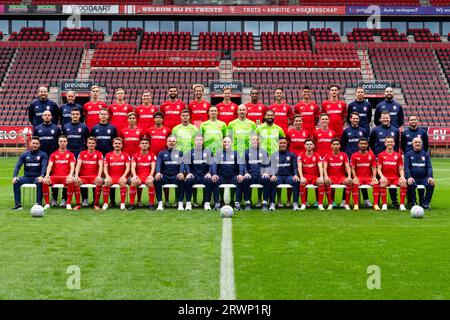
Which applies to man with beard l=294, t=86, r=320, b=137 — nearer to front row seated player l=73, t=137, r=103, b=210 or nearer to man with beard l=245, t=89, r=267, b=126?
man with beard l=245, t=89, r=267, b=126

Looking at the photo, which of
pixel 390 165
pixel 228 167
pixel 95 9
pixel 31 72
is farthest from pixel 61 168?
pixel 95 9

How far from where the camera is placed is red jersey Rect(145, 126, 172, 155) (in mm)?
11812

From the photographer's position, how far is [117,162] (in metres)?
11.3

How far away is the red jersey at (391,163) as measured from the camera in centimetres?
1139

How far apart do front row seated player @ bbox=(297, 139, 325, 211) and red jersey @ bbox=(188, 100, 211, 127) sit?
87.8 inches

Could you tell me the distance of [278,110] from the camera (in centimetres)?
1246

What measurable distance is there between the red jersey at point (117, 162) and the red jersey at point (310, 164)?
3.35 metres

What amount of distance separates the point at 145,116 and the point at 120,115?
1.68ft

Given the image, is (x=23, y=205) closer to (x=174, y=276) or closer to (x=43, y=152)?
(x=43, y=152)

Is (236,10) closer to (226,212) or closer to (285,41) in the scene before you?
(285,41)

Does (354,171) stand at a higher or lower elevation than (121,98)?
lower

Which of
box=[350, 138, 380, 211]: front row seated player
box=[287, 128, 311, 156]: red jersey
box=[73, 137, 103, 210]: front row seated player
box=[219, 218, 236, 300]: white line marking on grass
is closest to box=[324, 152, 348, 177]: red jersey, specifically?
box=[350, 138, 380, 211]: front row seated player

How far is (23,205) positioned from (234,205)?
415 centimetres
